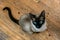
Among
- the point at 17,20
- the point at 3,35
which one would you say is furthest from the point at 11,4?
the point at 3,35


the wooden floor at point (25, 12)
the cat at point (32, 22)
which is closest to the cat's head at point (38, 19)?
the cat at point (32, 22)

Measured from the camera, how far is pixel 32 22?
217 cm

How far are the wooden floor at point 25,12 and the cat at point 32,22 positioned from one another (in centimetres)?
6

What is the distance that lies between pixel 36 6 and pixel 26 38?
462mm

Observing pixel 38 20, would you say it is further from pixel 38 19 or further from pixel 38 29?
pixel 38 29

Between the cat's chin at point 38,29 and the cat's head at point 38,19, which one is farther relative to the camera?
the cat's chin at point 38,29

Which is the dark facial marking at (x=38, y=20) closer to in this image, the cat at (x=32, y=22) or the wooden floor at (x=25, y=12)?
the cat at (x=32, y=22)

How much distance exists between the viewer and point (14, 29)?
2328mm

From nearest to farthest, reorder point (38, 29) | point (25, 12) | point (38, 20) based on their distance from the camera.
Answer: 1. point (38, 20)
2. point (38, 29)
3. point (25, 12)

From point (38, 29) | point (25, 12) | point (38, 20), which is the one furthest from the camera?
point (25, 12)

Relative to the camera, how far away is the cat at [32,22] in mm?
2119

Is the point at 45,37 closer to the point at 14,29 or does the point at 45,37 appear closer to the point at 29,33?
the point at 29,33

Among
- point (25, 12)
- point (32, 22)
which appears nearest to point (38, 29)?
point (32, 22)

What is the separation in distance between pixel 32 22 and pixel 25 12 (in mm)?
326
